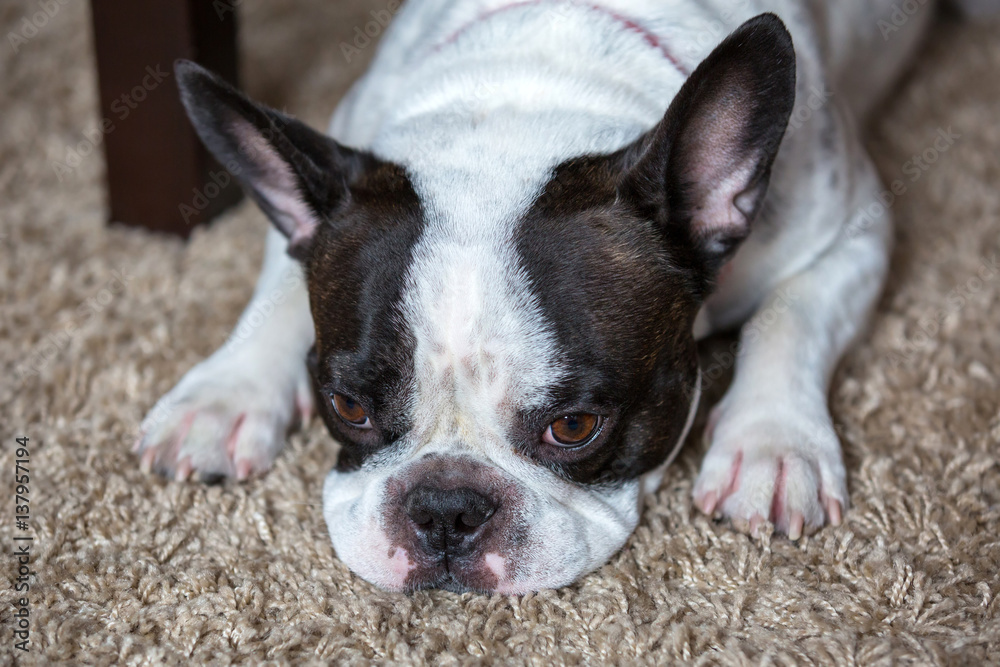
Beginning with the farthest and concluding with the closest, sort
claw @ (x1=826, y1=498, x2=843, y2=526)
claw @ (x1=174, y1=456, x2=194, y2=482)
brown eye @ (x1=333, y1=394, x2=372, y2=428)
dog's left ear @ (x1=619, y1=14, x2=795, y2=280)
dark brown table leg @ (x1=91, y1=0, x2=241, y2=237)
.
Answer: dark brown table leg @ (x1=91, y1=0, x2=241, y2=237), claw @ (x1=174, y1=456, x2=194, y2=482), claw @ (x1=826, y1=498, x2=843, y2=526), brown eye @ (x1=333, y1=394, x2=372, y2=428), dog's left ear @ (x1=619, y1=14, x2=795, y2=280)

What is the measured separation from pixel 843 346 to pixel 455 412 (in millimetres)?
988

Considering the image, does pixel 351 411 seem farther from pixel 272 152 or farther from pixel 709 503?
pixel 709 503

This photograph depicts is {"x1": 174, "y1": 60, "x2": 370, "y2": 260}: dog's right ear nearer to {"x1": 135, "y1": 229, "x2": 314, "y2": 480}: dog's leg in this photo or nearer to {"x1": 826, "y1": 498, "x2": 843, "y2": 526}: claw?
{"x1": 135, "y1": 229, "x2": 314, "y2": 480}: dog's leg

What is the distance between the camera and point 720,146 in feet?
5.74

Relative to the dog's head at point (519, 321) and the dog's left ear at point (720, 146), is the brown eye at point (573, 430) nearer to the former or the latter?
the dog's head at point (519, 321)

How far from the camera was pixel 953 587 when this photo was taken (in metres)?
1.75

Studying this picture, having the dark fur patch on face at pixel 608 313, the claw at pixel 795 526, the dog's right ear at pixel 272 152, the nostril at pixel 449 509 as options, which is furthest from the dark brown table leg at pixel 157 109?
the claw at pixel 795 526

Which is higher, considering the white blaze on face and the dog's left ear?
the dog's left ear

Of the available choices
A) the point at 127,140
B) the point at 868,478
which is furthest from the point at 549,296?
the point at 127,140

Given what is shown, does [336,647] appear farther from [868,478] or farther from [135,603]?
[868,478]

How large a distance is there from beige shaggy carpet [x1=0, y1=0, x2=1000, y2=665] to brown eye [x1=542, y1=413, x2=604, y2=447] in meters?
0.25

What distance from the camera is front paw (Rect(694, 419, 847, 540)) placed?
1.88 m

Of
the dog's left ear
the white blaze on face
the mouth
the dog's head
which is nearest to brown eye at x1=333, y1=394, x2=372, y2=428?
the dog's head

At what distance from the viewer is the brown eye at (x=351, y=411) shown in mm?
1794
